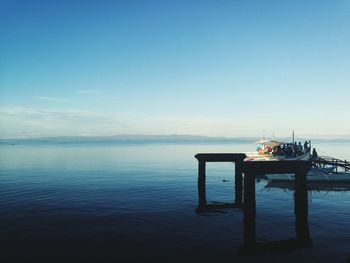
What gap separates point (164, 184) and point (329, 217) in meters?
22.8

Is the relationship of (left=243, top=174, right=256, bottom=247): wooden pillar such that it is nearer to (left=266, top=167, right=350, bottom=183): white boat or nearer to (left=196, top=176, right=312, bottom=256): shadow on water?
(left=196, top=176, right=312, bottom=256): shadow on water

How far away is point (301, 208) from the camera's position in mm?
19562

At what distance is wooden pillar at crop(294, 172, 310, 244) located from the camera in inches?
748

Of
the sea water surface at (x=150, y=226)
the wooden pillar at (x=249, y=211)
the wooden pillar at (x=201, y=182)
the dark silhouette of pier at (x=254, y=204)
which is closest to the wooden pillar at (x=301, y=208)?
the dark silhouette of pier at (x=254, y=204)

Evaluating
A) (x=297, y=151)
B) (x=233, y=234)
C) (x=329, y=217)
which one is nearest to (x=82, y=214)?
(x=233, y=234)

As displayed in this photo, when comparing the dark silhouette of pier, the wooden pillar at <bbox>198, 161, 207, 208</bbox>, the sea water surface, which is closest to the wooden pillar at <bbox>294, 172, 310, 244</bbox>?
the dark silhouette of pier

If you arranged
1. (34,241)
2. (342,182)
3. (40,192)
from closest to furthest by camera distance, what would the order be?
(34,241), (40,192), (342,182)

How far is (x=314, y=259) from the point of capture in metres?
15.8

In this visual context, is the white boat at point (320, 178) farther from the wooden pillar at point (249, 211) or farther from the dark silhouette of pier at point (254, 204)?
the wooden pillar at point (249, 211)

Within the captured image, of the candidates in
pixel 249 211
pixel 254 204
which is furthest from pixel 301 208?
pixel 249 211

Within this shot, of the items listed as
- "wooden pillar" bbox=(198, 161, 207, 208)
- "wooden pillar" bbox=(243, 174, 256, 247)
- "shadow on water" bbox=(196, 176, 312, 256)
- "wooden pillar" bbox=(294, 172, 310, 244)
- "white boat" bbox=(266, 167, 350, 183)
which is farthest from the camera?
"white boat" bbox=(266, 167, 350, 183)

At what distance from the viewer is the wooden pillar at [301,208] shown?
19000 mm

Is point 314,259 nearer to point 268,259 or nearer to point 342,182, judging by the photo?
point 268,259

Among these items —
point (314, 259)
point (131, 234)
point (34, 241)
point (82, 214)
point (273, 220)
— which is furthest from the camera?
point (82, 214)
